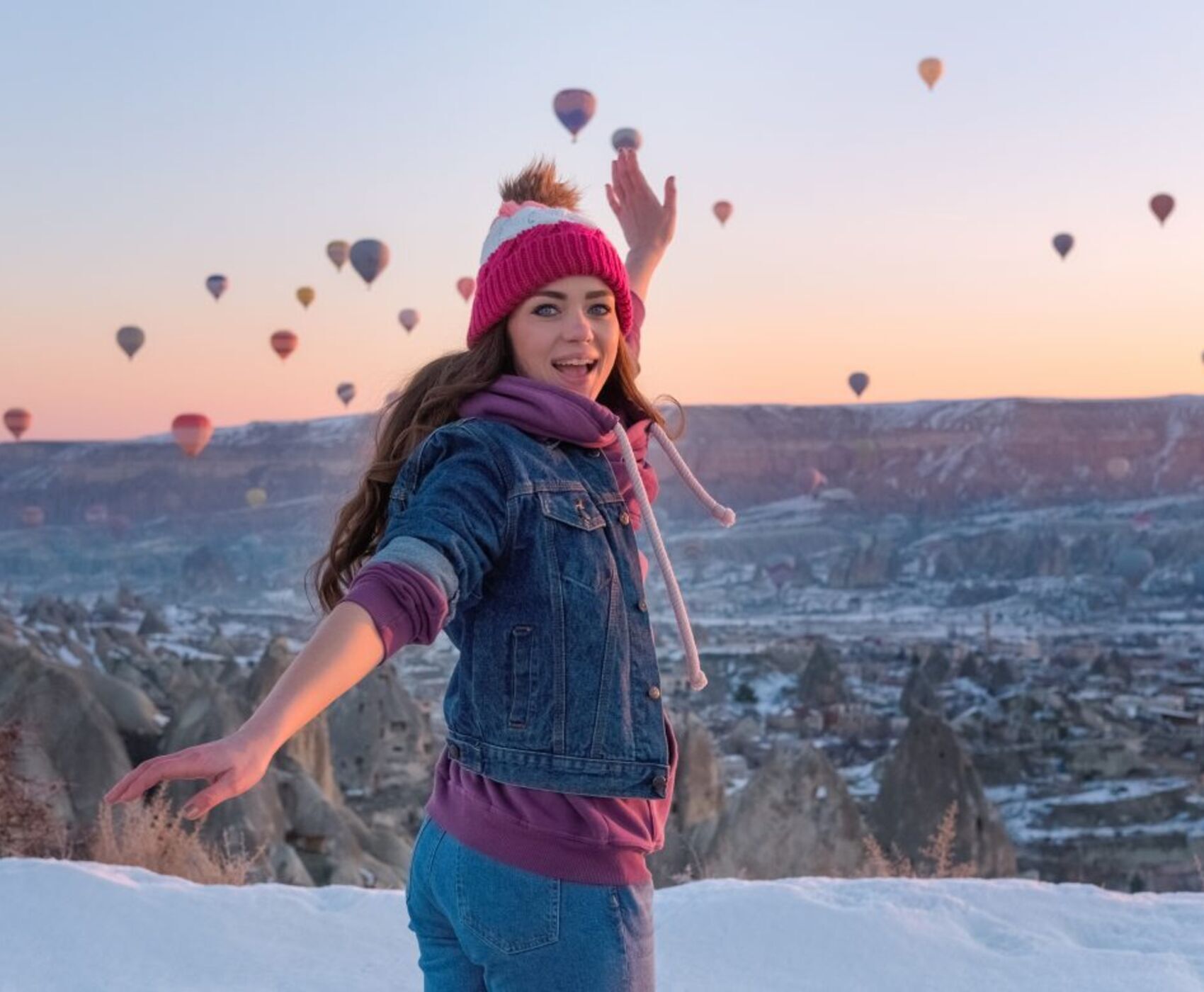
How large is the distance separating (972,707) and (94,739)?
36.5 metres

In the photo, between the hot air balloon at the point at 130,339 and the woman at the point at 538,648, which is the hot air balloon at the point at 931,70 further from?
the woman at the point at 538,648

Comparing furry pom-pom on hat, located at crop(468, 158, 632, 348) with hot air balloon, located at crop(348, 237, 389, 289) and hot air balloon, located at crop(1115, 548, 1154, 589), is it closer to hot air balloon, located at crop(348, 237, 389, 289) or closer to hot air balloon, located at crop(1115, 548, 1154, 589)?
hot air balloon, located at crop(348, 237, 389, 289)

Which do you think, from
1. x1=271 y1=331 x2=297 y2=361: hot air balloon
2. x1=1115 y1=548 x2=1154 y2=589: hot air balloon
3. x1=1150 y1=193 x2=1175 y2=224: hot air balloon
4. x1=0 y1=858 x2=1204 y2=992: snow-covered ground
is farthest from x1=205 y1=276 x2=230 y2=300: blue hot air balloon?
x1=1115 y1=548 x2=1154 y2=589: hot air balloon

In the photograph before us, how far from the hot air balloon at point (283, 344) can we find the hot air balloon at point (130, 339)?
300cm

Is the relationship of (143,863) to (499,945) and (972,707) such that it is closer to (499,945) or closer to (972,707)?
(499,945)

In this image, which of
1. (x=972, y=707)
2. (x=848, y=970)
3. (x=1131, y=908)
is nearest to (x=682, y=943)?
(x=848, y=970)

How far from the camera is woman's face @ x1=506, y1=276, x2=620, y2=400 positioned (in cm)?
180

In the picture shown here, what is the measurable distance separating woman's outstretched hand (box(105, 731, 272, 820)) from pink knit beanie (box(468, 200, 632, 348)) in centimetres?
69

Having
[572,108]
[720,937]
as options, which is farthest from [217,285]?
[720,937]

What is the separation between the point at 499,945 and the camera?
163cm

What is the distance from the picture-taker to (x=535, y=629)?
1.64m

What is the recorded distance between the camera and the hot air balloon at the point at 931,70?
3238 cm

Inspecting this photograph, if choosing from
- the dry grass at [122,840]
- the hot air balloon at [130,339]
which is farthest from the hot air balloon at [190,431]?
the dry grass at [122,840]

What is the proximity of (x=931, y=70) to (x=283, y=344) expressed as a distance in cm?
1500
